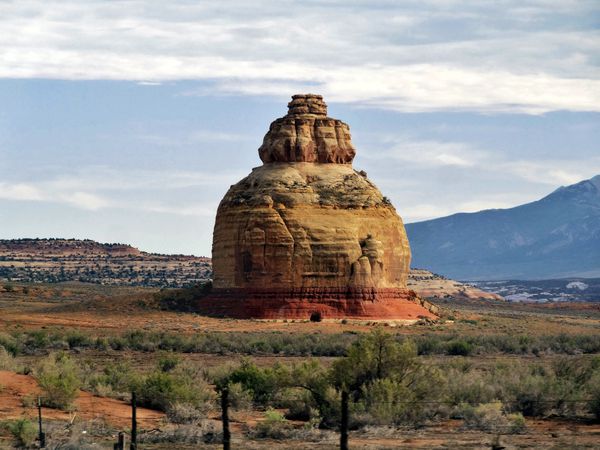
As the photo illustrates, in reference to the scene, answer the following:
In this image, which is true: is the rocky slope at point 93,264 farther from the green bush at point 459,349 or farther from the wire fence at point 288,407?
the wire fence at point 288,407

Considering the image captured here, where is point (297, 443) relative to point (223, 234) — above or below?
below

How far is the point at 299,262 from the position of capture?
222 ft

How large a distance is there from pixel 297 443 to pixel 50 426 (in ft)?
15.4

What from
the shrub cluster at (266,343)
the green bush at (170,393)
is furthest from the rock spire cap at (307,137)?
the green bush at (170,393)

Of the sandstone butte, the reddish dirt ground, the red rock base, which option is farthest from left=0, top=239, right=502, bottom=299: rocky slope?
the reddish dirt ground

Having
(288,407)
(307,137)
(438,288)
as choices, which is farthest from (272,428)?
(438,288)

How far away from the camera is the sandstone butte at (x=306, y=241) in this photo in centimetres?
6775

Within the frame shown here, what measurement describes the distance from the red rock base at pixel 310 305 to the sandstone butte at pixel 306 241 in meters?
0.05

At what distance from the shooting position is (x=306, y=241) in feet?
222

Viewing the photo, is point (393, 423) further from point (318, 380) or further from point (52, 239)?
point (52, 239)

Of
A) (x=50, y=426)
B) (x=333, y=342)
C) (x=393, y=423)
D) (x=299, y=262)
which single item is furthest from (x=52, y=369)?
(x=299, y=262)

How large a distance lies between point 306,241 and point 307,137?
21.2 ft

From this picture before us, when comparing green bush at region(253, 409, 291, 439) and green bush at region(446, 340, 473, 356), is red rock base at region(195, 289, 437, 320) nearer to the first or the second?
green bush at region(446, 340, 473, 356)

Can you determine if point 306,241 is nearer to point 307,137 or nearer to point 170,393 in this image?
point 307,137
